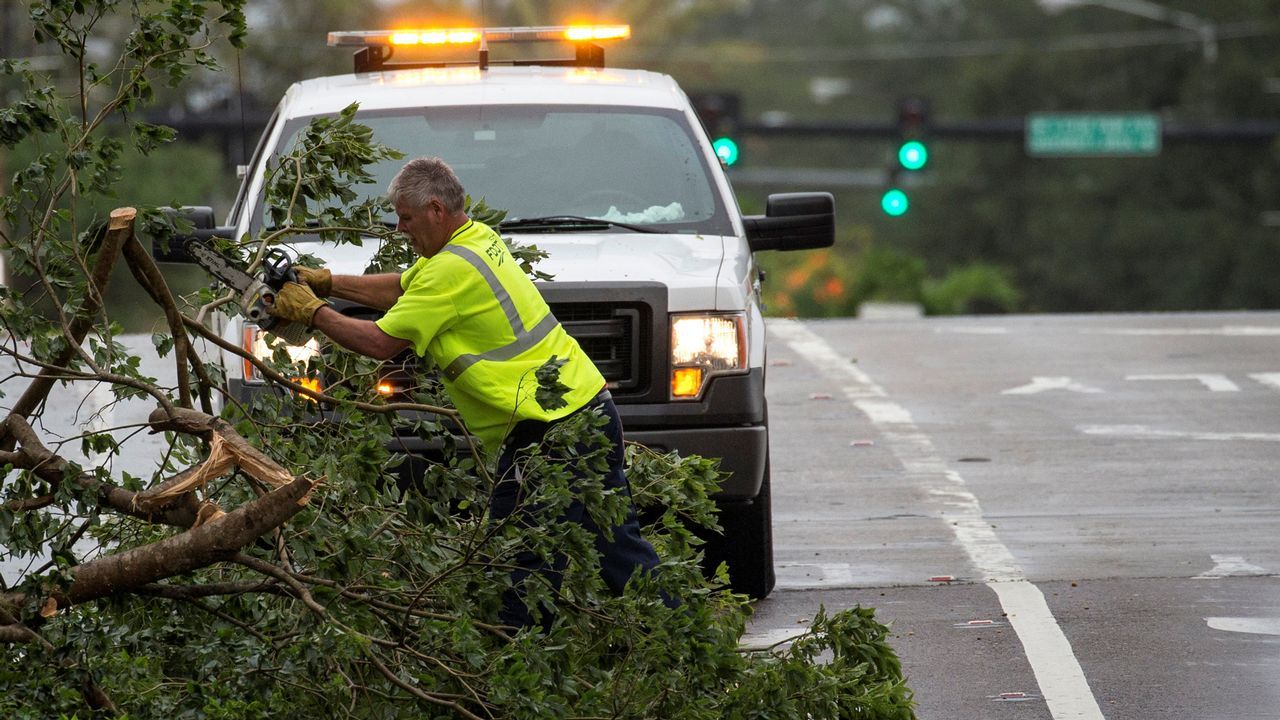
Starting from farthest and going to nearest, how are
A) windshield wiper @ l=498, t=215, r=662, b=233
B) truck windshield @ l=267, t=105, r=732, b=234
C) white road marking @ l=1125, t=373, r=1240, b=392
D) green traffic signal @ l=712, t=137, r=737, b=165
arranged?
green traffic signal @ l=712, t=137, r=737, b=165
white road marking @ l=1125, t=373, r=1240, b=392
truck windshield @ l=267, t=105, r=732, b=234
windshield wiper @ l=498, t=215, r=662, b=233

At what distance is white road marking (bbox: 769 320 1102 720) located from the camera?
6.89 meters

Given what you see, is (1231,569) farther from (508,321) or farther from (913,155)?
(913,155)

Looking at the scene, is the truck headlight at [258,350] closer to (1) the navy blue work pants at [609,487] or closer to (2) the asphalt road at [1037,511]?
(2) the asphalt road at [1037,511]

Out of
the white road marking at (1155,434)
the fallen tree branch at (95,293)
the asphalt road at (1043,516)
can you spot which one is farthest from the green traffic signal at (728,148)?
the fallen tree branch at (95,293)

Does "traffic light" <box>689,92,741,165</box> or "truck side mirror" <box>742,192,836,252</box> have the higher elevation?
"truck side mirror" <box>742,192,836,252</box>

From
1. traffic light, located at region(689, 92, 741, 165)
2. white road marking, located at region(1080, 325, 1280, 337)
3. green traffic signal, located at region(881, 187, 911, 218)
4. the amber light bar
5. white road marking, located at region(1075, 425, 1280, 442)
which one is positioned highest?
the amber light bar

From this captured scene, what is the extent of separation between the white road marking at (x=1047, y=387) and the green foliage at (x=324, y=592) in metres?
8.47

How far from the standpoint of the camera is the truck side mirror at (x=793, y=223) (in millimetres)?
8648

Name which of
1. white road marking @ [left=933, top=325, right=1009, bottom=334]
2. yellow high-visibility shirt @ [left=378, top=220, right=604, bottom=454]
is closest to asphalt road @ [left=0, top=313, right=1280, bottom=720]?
white road marking @ [left=933, top=325, right=1009, bottom=334]

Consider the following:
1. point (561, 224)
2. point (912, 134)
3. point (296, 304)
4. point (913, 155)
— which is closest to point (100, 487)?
point (296, 304)

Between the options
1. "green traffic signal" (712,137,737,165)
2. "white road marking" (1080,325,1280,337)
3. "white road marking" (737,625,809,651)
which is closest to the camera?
"white road marking" (737,625,809,651)

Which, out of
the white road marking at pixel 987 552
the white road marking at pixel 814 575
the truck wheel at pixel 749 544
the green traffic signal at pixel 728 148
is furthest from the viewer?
the green traffic signal at pixel 728 148

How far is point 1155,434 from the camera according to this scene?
12.4 metres

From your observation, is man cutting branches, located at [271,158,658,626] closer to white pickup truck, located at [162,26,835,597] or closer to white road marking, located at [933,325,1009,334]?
white pickup truck, located at [162,26,835,597]
